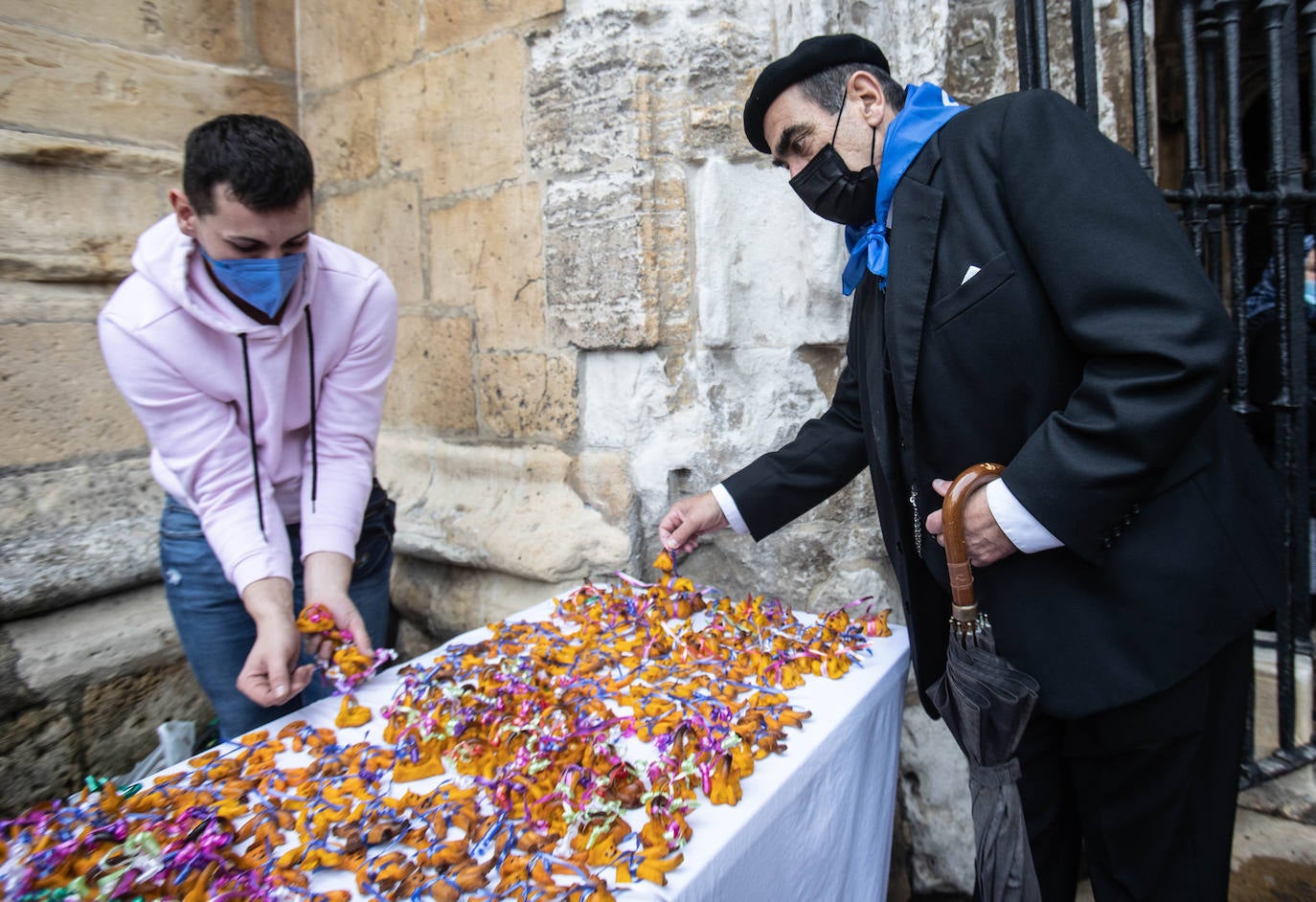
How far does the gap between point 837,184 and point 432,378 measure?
1636mm

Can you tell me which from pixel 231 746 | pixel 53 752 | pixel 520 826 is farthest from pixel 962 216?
pixel 53 752

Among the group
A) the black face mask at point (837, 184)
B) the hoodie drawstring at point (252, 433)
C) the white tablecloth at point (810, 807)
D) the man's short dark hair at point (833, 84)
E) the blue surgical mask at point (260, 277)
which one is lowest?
the white tablecloth at point (810, 807)

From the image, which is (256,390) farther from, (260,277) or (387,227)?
(387,227)

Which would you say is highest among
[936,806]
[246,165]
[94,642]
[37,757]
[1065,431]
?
[246,165]

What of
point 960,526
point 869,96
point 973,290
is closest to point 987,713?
point 960,526

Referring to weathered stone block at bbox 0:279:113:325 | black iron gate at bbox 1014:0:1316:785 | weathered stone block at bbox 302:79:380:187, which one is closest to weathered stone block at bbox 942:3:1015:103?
black iron gate at bbox 1014:0:1316:785

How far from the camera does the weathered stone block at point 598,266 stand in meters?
2.19

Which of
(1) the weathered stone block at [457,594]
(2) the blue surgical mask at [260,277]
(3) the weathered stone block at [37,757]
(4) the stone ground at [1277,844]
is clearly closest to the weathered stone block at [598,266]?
(1) the weathered stone block at [457,594]

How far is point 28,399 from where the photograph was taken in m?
2.29

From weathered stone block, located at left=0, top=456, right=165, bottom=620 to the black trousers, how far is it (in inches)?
92.9

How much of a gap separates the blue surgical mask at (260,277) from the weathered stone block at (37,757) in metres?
1.38

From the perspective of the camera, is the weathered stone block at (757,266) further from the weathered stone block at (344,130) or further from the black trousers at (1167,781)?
the weathered stone block at (344,130)

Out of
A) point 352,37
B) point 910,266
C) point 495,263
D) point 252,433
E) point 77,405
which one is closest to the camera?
point 910,266

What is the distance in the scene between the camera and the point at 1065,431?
119 centimetres
